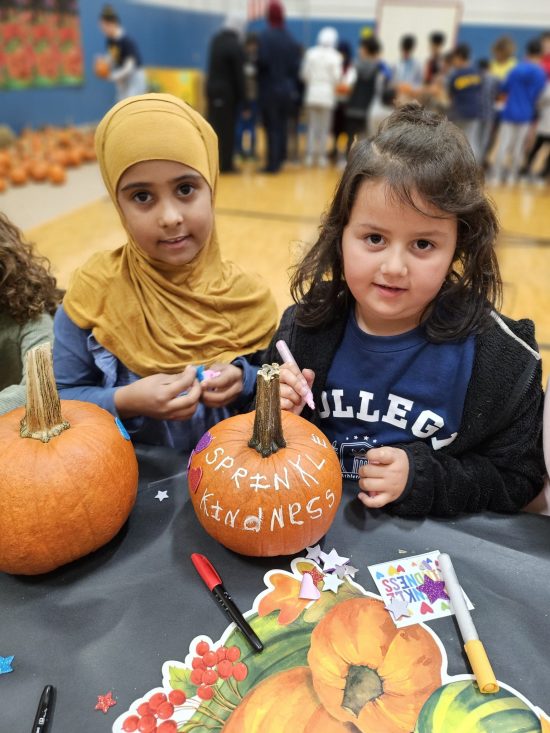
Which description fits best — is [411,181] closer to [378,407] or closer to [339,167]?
[378,407]

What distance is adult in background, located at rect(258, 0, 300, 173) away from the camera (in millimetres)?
6172

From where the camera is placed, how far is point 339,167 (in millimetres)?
7363

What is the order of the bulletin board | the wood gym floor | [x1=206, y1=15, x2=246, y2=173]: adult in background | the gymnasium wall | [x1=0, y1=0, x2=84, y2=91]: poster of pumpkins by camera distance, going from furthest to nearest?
the bulletin board → the gymnasium wall → [x1=0, y1=0, x2=84, y2=91]: poster of pumpkins → [x1=206, y1=15, x2=246, y2=173]: adult in background → the wood gym floor

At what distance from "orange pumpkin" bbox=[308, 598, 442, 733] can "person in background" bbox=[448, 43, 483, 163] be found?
6311mm

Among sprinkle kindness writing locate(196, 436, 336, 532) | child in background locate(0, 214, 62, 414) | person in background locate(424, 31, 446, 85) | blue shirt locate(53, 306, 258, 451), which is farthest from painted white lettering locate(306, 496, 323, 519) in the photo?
person in background locate(424, 31, 446, 85)

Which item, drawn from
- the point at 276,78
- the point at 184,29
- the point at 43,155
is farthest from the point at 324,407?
the point at 184,29

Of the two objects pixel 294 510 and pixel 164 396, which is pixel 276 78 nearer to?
pixel 164 396

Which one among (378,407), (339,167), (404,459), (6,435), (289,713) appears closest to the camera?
(289,713)

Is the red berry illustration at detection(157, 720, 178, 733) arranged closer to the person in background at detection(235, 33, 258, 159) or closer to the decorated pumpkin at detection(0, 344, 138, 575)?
the decorated pumpkin at detection(0, 344, 138, 575)

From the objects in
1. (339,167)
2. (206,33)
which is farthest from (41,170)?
(206,33)

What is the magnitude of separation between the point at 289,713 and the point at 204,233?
87 centimetres

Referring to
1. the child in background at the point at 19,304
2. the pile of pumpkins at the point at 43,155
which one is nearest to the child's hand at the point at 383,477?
the child in background at the point at 19,304

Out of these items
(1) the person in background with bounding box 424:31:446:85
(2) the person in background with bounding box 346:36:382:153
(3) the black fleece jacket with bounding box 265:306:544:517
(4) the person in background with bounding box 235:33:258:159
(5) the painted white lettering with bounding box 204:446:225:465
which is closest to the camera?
(5) the painted white lettering with bounding box 204:446:225:465

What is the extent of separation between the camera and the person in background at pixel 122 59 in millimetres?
6035
